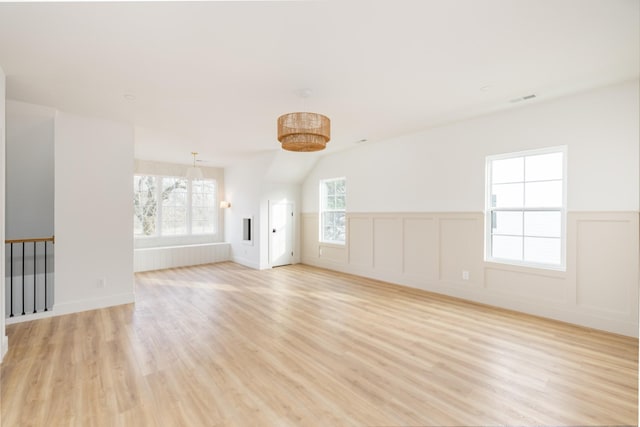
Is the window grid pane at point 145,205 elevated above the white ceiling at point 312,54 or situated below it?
below

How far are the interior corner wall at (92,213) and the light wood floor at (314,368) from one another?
33 centimetres

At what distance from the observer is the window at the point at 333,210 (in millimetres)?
6699

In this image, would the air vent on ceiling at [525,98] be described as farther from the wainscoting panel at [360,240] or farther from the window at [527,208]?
the wainscoting panel at [360,240]

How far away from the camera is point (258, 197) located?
6.98 meters

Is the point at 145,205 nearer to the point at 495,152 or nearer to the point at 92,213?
the point at 92,213

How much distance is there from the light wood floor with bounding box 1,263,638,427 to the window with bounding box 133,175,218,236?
12.0 feet

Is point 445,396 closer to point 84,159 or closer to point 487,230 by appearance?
point 487,230

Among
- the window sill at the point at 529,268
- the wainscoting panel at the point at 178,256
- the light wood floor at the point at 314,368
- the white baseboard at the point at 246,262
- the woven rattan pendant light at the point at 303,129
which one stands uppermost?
the woven rattan pendant light at the point at 303,129

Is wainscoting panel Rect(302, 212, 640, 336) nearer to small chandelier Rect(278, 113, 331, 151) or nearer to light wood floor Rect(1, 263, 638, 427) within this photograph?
light wood floor Rect(1, 263, 638, 427)

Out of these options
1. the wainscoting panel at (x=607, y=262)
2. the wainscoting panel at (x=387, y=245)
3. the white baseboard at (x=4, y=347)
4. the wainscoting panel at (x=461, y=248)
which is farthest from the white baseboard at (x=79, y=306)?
the wainscoting panel at (x=607, y=262)

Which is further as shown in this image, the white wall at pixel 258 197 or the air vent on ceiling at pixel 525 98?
the white wall at pixel 258 197

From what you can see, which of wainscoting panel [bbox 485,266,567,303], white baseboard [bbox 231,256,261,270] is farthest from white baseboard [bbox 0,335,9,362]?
wainscoting panel [bbox 485,266,567,303]

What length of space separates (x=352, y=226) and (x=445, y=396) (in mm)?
4344

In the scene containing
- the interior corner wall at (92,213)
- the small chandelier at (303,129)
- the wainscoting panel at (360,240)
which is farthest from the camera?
the wainscoting panel at (360,240)
